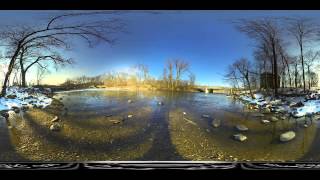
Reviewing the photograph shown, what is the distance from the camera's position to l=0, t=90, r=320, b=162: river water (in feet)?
10.5

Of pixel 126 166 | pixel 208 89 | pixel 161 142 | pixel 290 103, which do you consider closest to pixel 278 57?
pixel 290 103

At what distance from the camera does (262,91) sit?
3.30 meters

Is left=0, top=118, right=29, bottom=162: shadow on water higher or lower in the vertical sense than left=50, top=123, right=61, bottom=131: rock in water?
lower

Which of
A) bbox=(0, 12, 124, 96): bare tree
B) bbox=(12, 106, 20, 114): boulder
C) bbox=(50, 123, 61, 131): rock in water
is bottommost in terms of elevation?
bbox=(50, 123, 61, 131): rock in water

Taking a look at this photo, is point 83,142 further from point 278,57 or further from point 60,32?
point 278,57

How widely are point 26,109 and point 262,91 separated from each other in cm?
171

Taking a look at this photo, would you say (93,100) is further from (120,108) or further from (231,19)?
(231,19)

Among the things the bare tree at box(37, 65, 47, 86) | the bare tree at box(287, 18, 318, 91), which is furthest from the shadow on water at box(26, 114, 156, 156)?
the bare tree at box(287, 18, 318, 91)

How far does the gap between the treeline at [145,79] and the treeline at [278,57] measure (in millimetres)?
315

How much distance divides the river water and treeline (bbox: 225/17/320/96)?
22 centimetres
